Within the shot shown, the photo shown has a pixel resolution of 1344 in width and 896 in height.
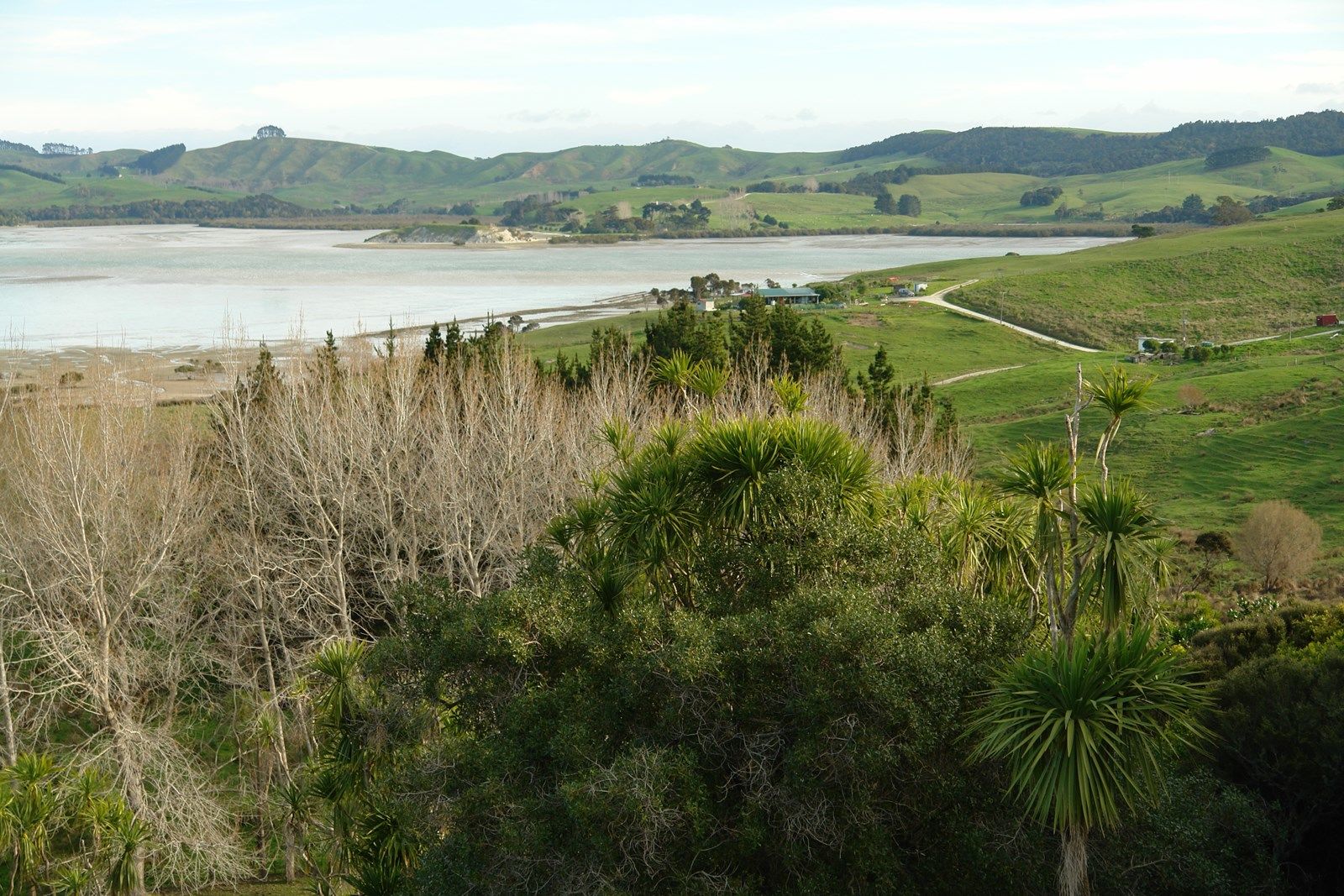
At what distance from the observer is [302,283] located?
131 metres

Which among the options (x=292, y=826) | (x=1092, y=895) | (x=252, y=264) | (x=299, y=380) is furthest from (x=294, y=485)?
(x=252, y=264)

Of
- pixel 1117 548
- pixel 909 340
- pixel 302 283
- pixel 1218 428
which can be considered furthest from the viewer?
pixel 302 283

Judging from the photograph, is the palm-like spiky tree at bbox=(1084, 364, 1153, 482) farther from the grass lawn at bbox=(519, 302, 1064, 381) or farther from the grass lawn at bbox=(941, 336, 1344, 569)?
the grass lawn at bbox=(519, 302, 1064, 381)

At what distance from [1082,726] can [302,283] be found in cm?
12976

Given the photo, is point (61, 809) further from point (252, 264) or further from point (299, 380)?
point (252, 264)

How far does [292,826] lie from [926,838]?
15.0m

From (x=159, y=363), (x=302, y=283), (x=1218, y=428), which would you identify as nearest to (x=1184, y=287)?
(x=1218, y=428)

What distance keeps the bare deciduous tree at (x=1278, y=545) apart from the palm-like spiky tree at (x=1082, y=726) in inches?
1138

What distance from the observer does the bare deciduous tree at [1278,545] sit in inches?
1503

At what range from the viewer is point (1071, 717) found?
1155cm

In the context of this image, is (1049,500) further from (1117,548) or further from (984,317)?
(984,317)

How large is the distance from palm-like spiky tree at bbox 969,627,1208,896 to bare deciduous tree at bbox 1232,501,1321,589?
28.9 meters

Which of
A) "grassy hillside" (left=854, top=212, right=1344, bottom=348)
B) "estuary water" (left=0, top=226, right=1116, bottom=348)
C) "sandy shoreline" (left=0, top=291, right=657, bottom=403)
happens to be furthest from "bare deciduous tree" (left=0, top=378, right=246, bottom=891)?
"grassy hillside" (left=854, top=212, right=1344, bottom=348)

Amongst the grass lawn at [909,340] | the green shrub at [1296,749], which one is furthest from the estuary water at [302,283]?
the green shrub at [1296,749]
